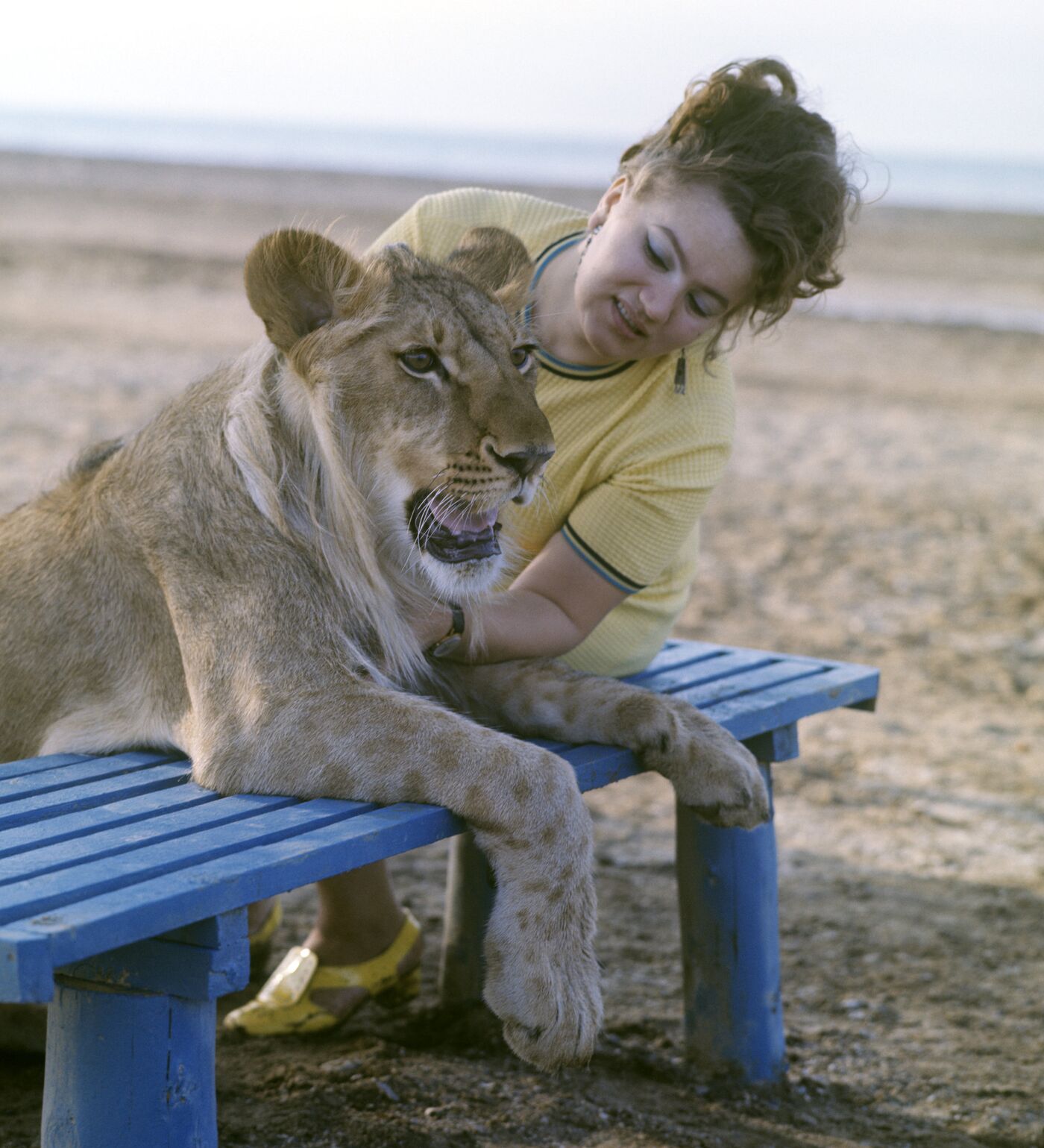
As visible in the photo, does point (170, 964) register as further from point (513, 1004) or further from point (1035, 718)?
point (1035, 718)

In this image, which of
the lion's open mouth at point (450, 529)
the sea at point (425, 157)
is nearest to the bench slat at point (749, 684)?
the lion's open mouth at point (450, 529)

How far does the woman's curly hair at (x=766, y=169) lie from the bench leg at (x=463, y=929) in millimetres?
1549

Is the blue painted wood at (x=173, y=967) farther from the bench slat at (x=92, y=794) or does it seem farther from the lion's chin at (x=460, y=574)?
the lion's chin at (x=460, y=574)

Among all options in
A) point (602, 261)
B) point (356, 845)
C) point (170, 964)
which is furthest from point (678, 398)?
point (170, 964)

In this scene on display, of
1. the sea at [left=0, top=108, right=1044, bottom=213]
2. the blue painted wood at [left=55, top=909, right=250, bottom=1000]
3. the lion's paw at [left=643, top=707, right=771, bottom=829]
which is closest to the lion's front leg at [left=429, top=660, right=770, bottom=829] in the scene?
the lion's paw at [left=643, top=707, right=771, bottom=829]

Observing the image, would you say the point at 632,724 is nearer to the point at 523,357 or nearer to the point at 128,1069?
the point at 523,357

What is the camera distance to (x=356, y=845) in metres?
2.45

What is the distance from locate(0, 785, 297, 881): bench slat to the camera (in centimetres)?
223

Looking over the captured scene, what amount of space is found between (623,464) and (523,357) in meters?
0.58

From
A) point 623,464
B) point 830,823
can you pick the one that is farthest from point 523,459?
point 830,823

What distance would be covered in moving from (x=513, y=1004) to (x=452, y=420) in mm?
1142

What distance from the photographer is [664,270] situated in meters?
3.47

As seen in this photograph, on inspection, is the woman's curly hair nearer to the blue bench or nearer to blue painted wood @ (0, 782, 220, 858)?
the blue bench

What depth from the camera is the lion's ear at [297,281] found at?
2.79 m
